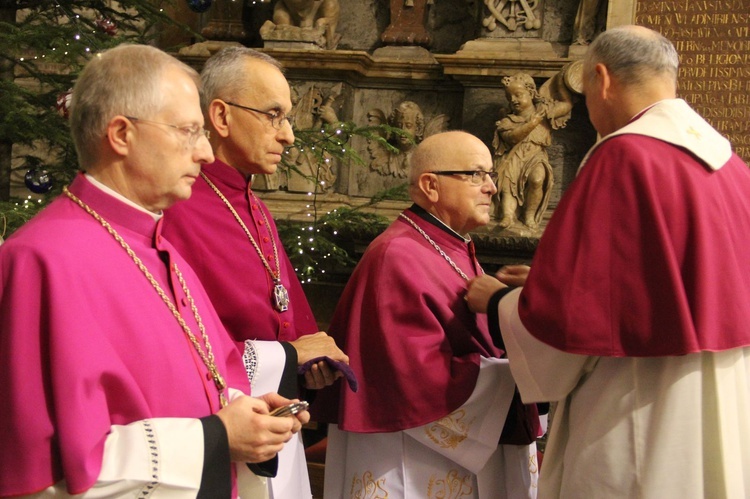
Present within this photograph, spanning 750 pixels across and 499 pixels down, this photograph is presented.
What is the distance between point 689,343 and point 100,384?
5.23ft

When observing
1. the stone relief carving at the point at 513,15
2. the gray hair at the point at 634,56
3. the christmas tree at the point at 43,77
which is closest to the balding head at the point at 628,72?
the gray hair at the point at 634,56

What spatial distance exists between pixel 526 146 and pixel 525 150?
0.03 m

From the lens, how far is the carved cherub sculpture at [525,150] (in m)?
6.20

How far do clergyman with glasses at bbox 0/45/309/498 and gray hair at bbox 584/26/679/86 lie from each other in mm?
1357

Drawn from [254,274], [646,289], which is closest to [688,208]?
[646,289]

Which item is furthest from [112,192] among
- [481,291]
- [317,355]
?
[481,291]

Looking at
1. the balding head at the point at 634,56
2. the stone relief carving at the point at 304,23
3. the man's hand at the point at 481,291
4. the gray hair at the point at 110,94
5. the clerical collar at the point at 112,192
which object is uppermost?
the stone relief carving at the point at 304,23

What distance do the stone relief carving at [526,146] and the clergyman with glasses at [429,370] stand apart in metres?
2.63

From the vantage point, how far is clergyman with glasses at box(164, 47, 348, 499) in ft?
9.71

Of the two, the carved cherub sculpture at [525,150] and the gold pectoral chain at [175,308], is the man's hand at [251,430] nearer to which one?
the gold pectoral chain at [175,308]

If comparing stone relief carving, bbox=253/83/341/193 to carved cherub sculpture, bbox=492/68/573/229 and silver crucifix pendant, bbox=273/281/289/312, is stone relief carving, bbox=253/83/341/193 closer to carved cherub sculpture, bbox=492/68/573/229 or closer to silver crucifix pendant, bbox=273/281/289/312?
carved cherub sculpture, bbox=492/68/573/229

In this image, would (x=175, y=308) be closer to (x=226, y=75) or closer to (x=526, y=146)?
(x=226, y=75)

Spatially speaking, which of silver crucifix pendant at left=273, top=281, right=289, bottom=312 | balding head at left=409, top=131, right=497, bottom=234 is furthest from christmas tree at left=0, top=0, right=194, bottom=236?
balding head at left=409, top=131, right=497, bottom=234

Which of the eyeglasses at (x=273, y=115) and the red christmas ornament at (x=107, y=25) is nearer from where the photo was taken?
the eyeglasses at (x=273, y=115)
